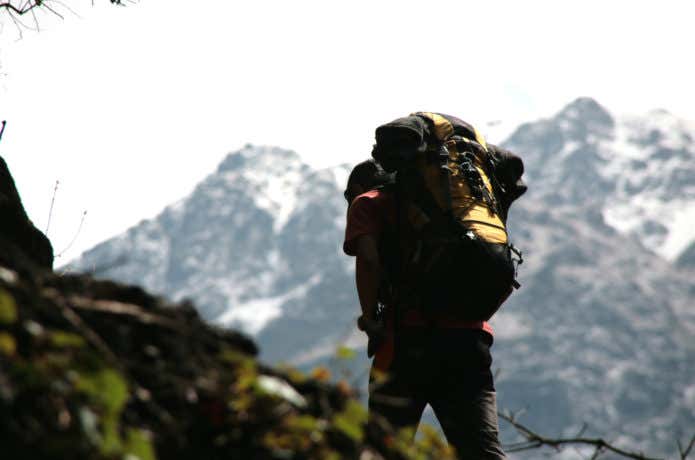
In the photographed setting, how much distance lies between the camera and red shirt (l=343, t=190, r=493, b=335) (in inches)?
205

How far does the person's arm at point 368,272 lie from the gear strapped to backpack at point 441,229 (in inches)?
5.7

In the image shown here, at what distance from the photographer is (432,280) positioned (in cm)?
517

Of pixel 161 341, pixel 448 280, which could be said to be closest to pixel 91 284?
pixel 161 341

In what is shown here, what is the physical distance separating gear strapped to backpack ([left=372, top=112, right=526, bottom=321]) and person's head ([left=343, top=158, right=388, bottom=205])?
27 centimetres

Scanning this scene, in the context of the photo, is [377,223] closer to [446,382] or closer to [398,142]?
[398,142]

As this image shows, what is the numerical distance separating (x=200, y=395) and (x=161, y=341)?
210 mm

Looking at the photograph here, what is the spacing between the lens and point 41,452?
1.81m

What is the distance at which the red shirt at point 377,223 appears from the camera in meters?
5.21

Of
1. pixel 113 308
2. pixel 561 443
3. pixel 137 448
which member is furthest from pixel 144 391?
pixel 561 443

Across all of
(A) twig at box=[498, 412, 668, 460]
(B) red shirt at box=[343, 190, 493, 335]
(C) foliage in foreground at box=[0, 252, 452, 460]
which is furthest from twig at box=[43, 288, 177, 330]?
(B) red shirt at box=[343, 190, 493, 335]

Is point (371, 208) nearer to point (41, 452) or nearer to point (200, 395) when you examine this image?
point (200, 395)

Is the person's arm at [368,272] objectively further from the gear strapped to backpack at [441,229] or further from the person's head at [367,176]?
the person's head at [367,176]

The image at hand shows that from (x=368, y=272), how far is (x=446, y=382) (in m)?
0.71

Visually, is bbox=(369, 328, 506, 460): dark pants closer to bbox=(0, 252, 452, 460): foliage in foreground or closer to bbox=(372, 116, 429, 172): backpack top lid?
bbox=(372, 116, 429, 172): backpack top lid
